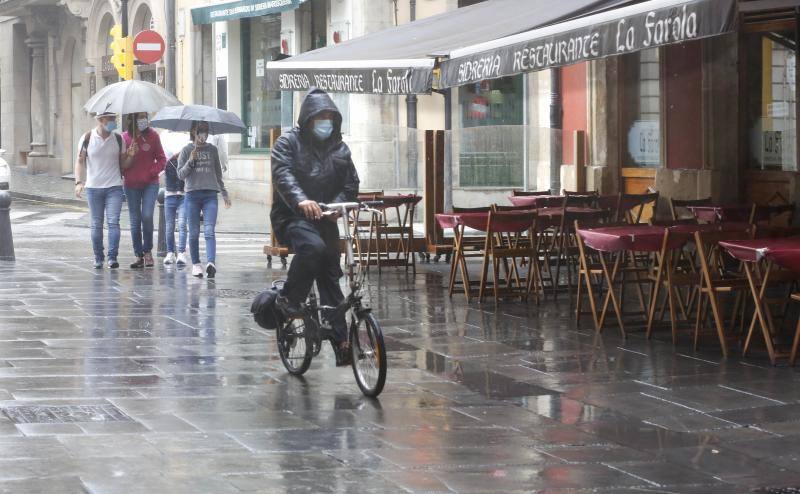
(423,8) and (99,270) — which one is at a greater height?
(423,8)

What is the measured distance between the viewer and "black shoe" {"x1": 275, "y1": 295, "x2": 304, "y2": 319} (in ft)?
28.3

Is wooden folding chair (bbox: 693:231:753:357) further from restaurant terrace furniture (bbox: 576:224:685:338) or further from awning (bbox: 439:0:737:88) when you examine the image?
awning (bbox: 439:0:737:88)

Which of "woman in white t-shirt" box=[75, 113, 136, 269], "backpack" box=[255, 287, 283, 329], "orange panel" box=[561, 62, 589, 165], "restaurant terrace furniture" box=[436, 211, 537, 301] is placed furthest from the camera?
"orange panel" box=[561, 62, 589, 165]

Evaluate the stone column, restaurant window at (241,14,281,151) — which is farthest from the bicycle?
the stone column

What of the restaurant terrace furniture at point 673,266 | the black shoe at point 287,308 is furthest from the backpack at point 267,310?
the restaurant terrace furniture at point 673,266

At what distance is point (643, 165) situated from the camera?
16.5 metres

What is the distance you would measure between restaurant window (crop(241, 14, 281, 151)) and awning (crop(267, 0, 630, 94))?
15.3m

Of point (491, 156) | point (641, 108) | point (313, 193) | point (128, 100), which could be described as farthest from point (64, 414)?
point (641, 108)

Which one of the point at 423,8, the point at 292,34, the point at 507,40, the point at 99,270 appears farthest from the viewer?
the point at 292,34

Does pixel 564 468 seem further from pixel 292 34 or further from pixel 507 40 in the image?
pixel 292 34

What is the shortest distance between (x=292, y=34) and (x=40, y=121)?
19.7 m

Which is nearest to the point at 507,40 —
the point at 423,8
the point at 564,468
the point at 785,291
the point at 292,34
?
the point at 785,291

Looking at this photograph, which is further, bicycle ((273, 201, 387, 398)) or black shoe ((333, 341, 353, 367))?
black shoe ((333, 341, 353, 367))

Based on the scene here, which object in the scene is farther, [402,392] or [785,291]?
[785,291]
